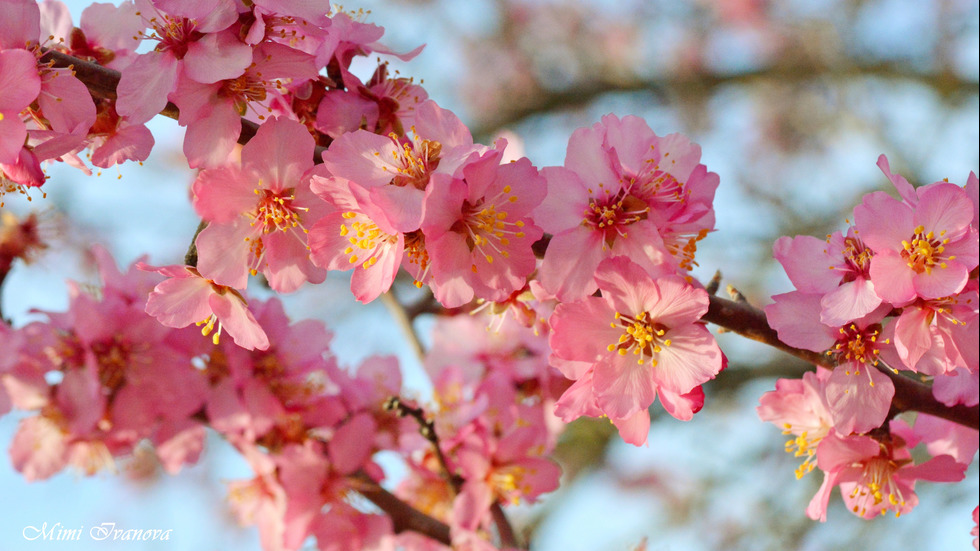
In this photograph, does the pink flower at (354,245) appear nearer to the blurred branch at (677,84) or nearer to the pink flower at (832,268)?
the pink flower at (832,268)

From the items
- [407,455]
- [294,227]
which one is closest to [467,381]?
[407,455]

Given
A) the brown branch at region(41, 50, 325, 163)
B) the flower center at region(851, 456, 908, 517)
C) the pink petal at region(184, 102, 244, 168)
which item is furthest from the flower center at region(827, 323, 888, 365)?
the pink petal at region(184, 102, 244, 168)

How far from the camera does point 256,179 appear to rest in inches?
46.2

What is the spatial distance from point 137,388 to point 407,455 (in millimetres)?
705

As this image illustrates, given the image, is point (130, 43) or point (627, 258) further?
point (130, 43)

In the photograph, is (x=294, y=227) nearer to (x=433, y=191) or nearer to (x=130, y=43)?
(x=433, y=191)

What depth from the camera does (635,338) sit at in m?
1.20

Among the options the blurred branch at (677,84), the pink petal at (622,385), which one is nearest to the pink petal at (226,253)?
the pink petal at (622,385)

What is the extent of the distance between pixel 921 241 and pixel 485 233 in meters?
0.63

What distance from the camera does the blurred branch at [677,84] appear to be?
453cm

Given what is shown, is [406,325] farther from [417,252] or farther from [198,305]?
[417,252]

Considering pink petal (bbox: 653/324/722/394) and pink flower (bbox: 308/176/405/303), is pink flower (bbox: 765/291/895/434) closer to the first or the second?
pink petal (bbox: 653/324/722/394)

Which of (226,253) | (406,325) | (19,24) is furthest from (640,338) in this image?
(406,325)

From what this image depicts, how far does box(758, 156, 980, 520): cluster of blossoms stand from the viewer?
3.71ft
